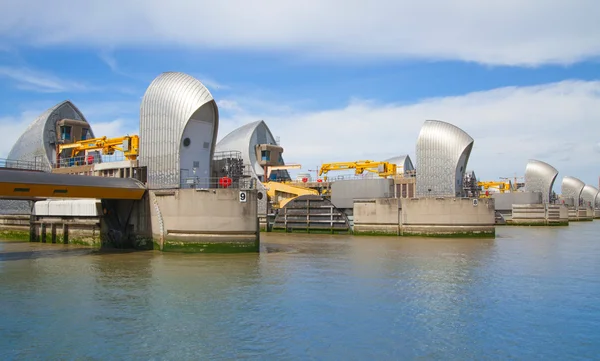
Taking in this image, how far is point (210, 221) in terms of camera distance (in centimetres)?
2883

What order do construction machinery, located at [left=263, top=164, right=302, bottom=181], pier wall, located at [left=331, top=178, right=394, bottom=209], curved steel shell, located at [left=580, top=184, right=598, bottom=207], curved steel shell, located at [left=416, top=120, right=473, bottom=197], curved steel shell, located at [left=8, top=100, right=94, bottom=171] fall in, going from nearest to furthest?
1. curved steel shell, located at [left=416, top=120, right=473, bottom=197]
2. curved steel shell, located at [left=8, top=100, right=94, bottom=171]
3. pier wall, located at [left=331, top=178, right=394, bottom=209]
4. construction machinery, located at [left=263, top=164, right=302, bottom=181]
5. curved steel shell, located at [left=580, top=184, right=598, bottom=207]

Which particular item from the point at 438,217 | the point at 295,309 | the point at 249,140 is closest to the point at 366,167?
the point at 249,140

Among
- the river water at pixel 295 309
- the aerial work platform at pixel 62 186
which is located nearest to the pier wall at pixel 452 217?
the river water at pixel 295 309

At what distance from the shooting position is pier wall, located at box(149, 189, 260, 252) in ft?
94.3

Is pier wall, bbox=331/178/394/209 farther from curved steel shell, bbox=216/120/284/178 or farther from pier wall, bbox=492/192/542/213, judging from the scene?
pier wall, bbox=492/192/542/213

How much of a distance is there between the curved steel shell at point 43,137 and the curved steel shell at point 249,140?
2513 centimetres

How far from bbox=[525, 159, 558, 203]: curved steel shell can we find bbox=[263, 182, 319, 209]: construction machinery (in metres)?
54.8

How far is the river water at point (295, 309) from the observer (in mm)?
12117

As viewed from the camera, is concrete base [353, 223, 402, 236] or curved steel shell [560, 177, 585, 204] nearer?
concrete base [353, 223, 402, 236]

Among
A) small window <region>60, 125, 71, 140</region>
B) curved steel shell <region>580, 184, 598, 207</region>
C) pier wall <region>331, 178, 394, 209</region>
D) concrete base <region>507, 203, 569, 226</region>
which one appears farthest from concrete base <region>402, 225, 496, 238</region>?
curved steel shell <region>580, 184, 598, 207</region>

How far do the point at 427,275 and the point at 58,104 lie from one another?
44389mm

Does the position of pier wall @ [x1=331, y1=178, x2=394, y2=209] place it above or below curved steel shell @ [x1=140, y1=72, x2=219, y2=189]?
below

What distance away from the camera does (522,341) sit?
1288cm

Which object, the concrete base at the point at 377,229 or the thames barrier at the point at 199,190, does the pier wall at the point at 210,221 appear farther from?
the concrete base at the point at 377,229
